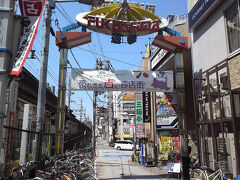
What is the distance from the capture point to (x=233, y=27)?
994 cm

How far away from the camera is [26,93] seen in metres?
15.1

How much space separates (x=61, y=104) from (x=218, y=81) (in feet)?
27.2

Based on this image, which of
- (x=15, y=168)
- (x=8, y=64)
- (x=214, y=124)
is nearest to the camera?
(x=8, y=64)

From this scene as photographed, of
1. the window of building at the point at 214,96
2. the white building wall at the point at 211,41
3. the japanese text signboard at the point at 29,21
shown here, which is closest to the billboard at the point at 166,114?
the white building wall at the point at 211,41

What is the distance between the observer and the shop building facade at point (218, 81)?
9242 millimetres

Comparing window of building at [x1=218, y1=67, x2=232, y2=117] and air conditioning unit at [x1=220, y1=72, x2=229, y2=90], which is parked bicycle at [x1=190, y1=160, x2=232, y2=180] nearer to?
window of building at [x1=218, y1=67, x2=232, y2=117]

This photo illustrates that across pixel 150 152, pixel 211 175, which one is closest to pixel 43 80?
pixel 211 175

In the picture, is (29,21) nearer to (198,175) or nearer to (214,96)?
(214,96)

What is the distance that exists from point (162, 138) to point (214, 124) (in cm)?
845

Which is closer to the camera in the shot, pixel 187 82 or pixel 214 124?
pixel 214 124

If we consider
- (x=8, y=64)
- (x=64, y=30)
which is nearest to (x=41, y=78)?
(x=8, y=64)

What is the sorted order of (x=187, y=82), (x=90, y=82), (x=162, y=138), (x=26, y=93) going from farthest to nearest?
(x=187, y=82)
(x=162, y=138)
(x=26, y=93)
(x=90, y=82)

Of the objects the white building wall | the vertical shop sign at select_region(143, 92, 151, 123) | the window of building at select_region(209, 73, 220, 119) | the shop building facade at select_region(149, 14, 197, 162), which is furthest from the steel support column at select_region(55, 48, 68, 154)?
the vertical shop sign at select_region(143, 92, 151, 123)

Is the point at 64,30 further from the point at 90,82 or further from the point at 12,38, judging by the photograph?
the point at 12,38
